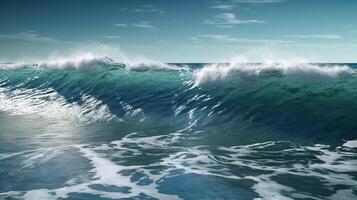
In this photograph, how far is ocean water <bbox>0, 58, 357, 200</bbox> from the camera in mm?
8062

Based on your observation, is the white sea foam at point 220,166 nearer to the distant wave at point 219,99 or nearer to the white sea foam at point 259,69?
the distant wave at point 219,99

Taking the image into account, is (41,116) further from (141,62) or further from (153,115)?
(141,62)

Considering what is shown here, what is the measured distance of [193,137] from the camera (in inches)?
523

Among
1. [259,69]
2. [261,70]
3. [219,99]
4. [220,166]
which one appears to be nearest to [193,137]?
[220,166]

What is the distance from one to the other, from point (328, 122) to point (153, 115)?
712 cm

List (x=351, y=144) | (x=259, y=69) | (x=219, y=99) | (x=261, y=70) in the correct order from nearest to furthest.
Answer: (x=351, y=144) < (x=219, y=99) < (x=261, y=70) < (x=259, y=69)

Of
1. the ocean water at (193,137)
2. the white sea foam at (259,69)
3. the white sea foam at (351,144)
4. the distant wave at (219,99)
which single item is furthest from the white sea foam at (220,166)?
the white sea foam at (259,69)

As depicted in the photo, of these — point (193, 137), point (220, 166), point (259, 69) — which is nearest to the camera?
point (220, 166)

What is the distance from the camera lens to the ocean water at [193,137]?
806 cm

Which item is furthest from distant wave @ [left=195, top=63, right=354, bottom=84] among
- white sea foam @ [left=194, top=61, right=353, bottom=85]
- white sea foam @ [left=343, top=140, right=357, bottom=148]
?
white sea foam @ [left=343, top=140, right=357, bottom=148]

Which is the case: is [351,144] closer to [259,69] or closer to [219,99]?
[219,99]

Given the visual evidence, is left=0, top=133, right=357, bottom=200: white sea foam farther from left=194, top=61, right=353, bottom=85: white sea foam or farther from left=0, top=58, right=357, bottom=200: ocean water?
left=194, top=61, right=353, bottom=85: white sea foam

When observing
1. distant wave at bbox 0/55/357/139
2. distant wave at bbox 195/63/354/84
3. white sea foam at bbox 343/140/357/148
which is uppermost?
distant wave at bbox 195/63/354/84

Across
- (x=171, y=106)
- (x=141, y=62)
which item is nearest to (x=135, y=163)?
(x=171, y=106)
